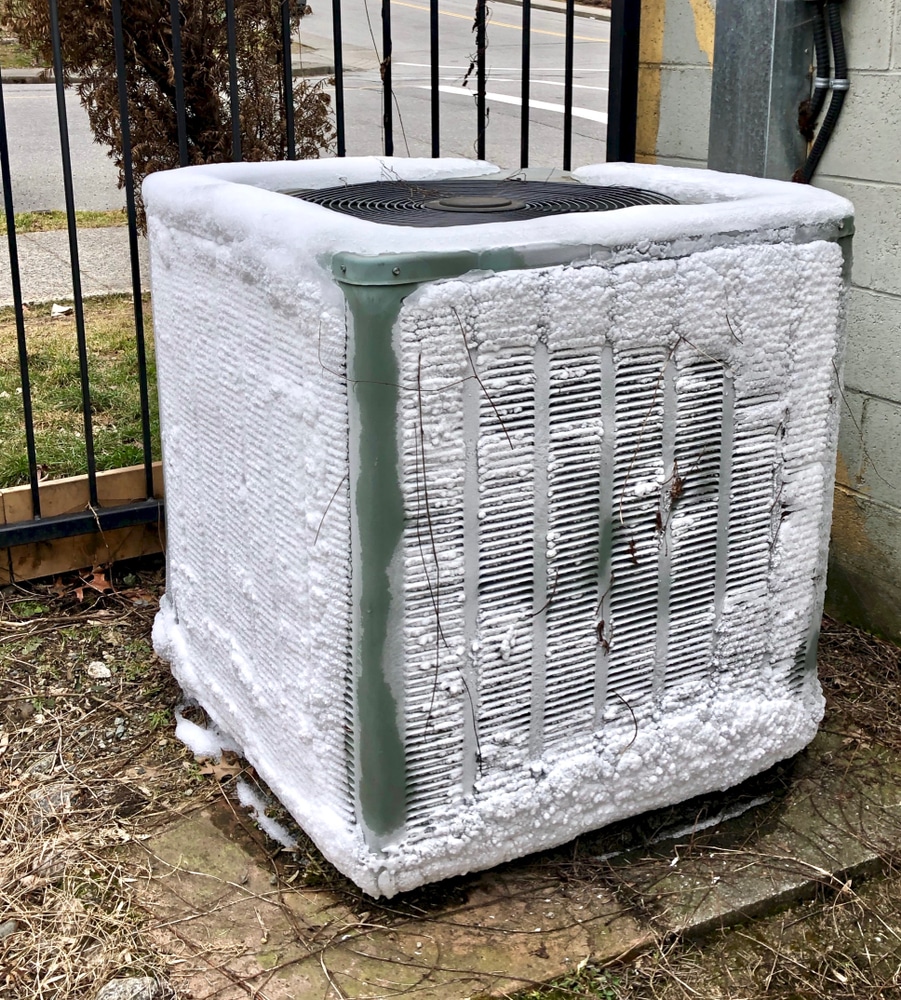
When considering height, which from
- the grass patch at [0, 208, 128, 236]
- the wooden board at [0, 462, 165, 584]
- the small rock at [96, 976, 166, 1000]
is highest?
the grass patch at [0, 208, 128, 236]

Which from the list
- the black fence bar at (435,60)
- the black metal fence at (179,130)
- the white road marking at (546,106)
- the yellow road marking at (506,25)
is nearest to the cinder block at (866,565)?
the black metal fence at (179,130)

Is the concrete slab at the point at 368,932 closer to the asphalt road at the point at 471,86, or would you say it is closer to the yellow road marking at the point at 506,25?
the asphalt road at the point at 471,86

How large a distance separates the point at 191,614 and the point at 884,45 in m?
2.18

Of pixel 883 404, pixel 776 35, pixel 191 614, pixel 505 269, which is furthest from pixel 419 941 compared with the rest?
pixel 776 35

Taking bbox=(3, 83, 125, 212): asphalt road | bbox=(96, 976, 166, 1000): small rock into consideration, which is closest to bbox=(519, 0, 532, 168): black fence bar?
bbox=(96, 976, 166, 1000): small rock

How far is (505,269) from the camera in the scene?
6.07ft

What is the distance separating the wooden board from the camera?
3.41 metres

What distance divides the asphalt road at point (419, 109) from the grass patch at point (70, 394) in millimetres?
1896

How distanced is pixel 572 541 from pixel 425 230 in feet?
1.99

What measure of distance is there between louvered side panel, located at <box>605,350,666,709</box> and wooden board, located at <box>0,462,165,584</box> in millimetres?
1850

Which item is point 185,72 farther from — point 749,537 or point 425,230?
point 749,537

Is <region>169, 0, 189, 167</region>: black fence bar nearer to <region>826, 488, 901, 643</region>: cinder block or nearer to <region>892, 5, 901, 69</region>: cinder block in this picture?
<region>892, 5, 901, 69</region>: cinder block

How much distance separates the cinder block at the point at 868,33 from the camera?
111 inches

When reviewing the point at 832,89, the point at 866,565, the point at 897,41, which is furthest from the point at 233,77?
the point at 866,565
